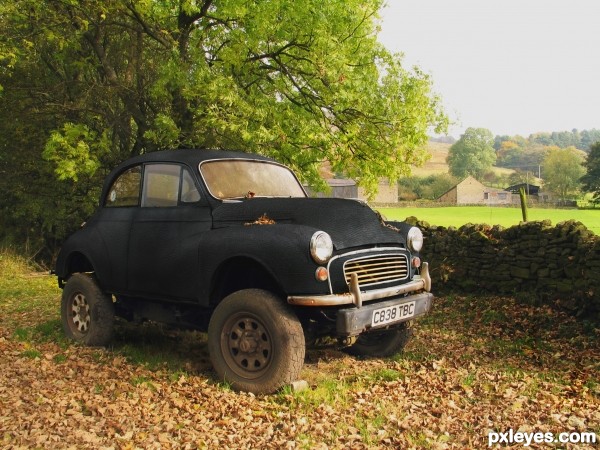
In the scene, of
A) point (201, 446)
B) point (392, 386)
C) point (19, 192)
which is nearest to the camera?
point (201, 446)

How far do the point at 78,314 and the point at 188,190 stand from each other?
7.81 ft

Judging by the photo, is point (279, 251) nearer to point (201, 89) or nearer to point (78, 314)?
point (78, 314)

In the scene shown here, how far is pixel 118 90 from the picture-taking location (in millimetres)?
13305

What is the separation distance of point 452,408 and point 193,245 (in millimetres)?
2802

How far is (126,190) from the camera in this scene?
21.8 feet

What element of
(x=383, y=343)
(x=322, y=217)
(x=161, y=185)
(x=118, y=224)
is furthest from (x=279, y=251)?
(x=118, y=224)

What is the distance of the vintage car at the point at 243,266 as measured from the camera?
4824 mm

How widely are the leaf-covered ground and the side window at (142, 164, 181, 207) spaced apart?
1713mm

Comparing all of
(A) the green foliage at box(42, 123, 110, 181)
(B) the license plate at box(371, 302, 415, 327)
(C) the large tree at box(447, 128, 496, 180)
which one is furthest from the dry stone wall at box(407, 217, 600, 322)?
(C) the large tree at box(447, 128, 496, 180)

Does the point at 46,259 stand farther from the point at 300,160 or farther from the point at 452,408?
the point at 452,408

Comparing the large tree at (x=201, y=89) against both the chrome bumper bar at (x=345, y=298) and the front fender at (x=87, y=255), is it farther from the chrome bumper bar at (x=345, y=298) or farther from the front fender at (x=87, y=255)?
the chrome bumper bar at (x=345, y=298)

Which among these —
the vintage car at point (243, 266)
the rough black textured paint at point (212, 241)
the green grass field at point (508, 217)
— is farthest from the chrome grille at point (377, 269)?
the green grass field at point (508, 217)

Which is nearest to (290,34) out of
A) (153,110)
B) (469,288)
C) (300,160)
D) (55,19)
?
(300,160)

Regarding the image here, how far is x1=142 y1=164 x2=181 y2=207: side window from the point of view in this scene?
601cm
